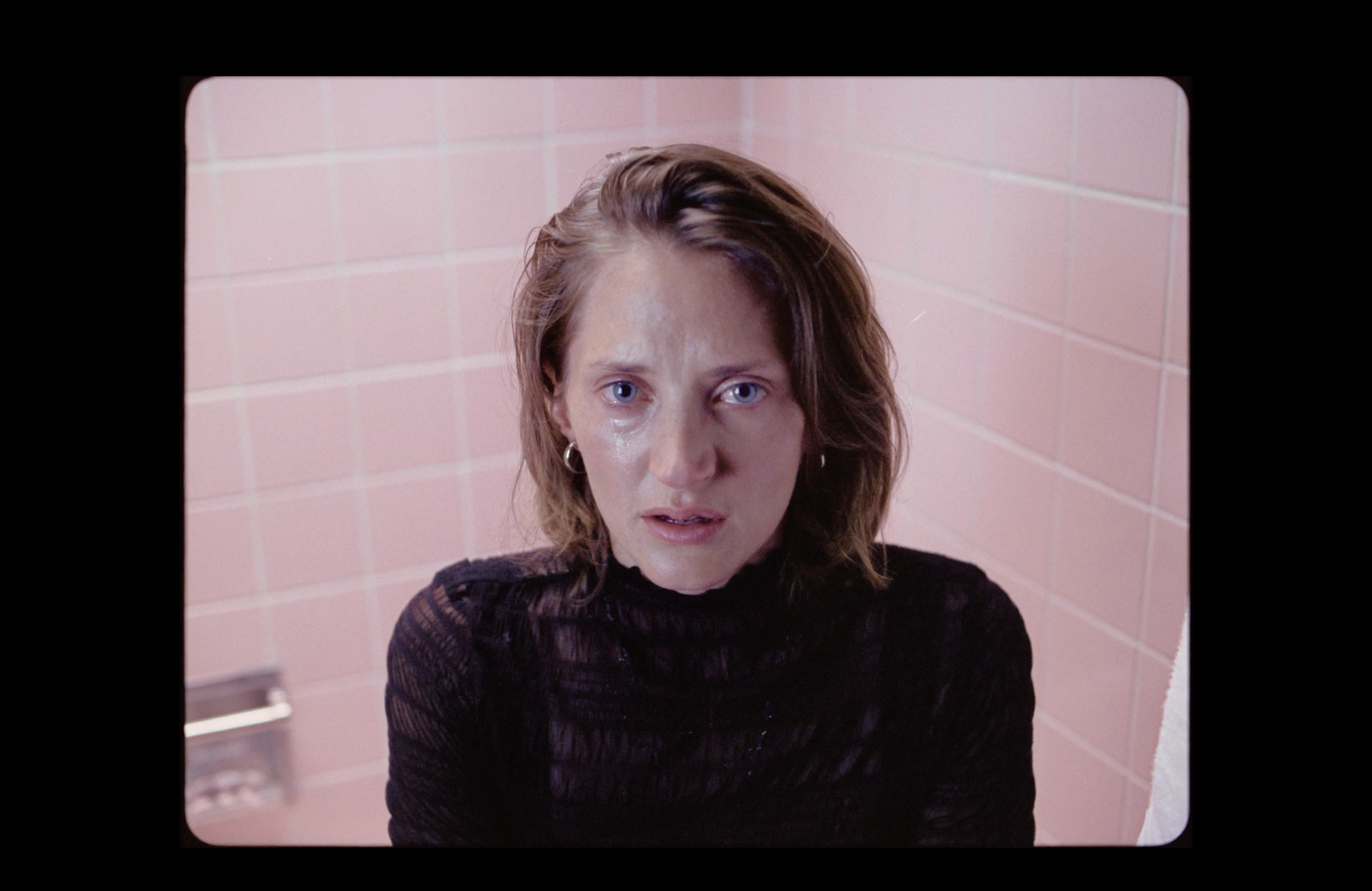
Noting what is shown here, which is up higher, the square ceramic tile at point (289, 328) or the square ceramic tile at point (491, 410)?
the square ceramic tile at point (289, 328)

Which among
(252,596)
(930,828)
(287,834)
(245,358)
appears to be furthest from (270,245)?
(930,828)

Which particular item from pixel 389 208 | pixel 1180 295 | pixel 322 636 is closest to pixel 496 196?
pixel 389 208

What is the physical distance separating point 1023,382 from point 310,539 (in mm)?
418

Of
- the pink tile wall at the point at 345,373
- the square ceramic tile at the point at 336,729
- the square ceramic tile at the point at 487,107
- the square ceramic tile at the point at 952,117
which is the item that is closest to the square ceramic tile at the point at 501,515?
the pink tile wall at the point at 345,373

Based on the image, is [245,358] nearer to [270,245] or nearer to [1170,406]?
[270,245]

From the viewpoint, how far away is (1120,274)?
1.98 feet

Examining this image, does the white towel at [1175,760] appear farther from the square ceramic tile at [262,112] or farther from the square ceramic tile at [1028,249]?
the square ceramic tile at [262,112]

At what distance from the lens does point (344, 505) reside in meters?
0.65

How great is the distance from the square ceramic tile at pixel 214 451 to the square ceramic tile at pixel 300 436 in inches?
0.4

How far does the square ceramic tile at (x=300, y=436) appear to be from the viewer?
64cm

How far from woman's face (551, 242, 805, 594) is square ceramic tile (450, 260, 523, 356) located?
0.18 ft

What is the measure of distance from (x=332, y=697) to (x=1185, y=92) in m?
0.56

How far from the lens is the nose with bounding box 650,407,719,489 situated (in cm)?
53

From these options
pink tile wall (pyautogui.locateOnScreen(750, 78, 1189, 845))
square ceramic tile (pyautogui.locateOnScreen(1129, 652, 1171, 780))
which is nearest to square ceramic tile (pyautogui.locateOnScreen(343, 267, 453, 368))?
pink tile wall (pyautogui.locateOnScreen(750, 78, 1189, 845))
